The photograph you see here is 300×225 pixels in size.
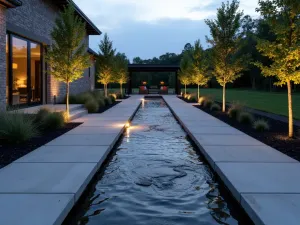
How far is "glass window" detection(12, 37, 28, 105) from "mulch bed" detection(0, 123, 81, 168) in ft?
17.3

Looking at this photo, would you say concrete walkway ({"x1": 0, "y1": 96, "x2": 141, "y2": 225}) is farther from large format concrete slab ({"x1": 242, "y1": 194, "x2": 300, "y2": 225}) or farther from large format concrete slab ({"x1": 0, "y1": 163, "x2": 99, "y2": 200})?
large format concrete slab ({"x1": 242, "y1": 194, "x2": 300, "y2": 225})

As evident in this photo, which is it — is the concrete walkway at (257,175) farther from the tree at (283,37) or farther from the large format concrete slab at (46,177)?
the large format concrete slab at (46,177)

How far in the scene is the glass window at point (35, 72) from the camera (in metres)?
17.8

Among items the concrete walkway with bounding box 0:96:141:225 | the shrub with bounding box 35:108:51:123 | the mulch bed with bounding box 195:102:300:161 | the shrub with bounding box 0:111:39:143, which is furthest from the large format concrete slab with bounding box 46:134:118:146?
the mulch bed with bounding box 195:102:300:161

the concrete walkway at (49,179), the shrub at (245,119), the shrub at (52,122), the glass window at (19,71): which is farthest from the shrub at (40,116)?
the shrub at (245,119)

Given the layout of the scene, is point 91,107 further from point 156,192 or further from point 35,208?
point 35,208

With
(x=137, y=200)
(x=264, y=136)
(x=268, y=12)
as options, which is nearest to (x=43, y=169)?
(x=137, y=200)

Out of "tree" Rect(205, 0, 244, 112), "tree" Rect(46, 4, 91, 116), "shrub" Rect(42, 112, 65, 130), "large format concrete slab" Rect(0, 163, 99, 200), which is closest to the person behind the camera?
"large format concrete slab" Rect(0, 163, 99, 200)

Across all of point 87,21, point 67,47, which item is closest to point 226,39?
point 67,47

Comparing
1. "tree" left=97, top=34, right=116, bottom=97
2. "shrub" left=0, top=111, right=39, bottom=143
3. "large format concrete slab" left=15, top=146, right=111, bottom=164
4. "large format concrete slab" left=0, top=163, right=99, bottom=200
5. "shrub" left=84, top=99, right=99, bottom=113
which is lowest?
"large format concrete slab" left=0, top=163, right=99, bottom=200

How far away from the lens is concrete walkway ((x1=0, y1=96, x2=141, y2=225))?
4.12 m

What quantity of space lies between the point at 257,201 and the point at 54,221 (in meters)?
2.62

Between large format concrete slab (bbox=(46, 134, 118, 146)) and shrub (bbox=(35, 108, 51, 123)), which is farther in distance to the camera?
shrub (bbox=(35, 108, 51, 123))

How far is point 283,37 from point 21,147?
7.93 meters
